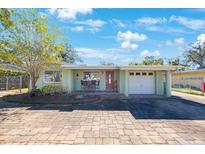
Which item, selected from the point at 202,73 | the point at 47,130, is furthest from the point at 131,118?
the point at 202,73

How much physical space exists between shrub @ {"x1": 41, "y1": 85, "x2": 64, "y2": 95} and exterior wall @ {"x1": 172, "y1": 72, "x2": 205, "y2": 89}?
17416 mm

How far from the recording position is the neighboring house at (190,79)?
2209 centimetres

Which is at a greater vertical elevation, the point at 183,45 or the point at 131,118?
the point at 183,45

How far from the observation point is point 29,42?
11.4 meters

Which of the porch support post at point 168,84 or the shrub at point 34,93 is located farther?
the porch support post at point 168,84

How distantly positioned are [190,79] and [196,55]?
2515cm

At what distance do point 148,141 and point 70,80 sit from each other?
12.1 metres

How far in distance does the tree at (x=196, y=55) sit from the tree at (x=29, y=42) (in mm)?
43619

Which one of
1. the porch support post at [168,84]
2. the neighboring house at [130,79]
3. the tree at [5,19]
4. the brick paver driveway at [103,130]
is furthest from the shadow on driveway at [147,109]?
the neighboring house at [130,79]

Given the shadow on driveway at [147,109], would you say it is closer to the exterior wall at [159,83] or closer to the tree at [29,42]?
the tree at [29,42]

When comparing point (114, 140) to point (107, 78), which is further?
point (107, 78)

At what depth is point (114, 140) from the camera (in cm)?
464

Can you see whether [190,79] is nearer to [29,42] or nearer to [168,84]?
[168,84]
